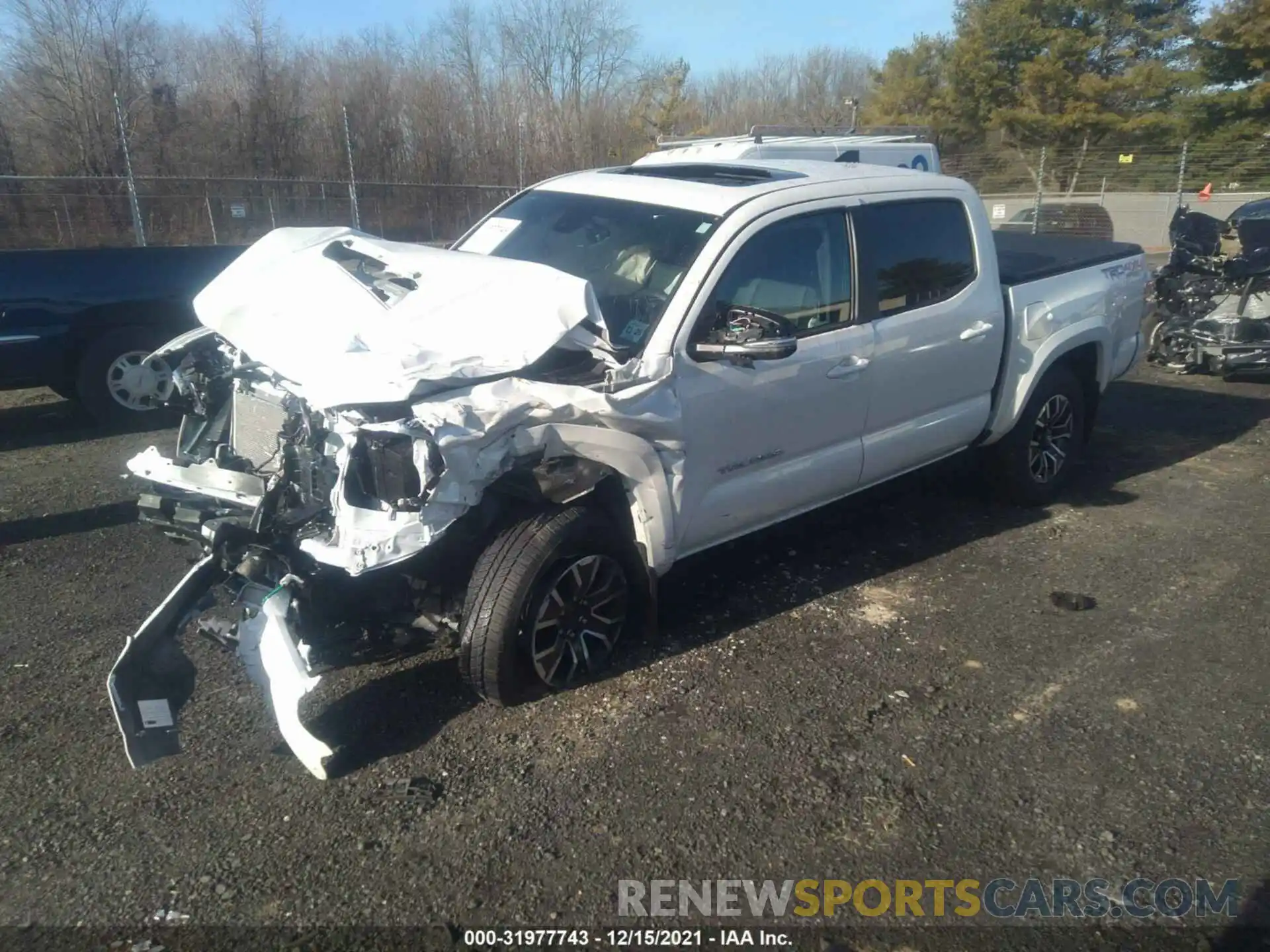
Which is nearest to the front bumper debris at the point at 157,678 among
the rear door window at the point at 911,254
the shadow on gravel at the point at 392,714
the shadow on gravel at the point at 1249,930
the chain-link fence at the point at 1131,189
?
the shadow on gravel at the point at 392,714

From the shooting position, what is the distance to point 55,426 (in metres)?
7.36

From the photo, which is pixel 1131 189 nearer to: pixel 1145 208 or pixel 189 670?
pixel 1145 208

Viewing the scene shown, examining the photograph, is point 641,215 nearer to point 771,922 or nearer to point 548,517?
point 548,517

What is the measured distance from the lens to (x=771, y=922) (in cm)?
266

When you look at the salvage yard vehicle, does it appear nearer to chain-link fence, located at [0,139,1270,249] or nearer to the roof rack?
the roof rack

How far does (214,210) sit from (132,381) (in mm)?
14064

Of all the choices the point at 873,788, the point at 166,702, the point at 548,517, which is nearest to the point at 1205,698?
the point at 873,788

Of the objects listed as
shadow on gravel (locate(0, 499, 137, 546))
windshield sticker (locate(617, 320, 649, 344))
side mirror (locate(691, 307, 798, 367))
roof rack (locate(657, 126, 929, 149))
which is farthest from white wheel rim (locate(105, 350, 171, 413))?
roof rack (locate(657, 126, 929, 149))

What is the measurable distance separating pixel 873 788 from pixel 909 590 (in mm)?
1654

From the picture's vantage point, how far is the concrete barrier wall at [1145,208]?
22.4 m

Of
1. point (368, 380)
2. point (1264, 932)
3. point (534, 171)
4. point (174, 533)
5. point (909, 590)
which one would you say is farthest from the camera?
point (534, 171)

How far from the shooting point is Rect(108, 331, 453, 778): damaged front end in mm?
3117

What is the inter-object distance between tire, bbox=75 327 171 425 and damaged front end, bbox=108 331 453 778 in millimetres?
3955

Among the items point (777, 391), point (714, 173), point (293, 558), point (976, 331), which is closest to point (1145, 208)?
point (976, 331)
